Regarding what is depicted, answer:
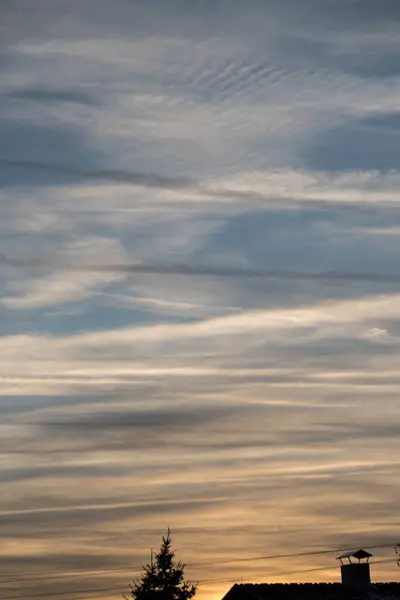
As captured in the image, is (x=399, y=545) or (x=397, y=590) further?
(x=399, y=545)

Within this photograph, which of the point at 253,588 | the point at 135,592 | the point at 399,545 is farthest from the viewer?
the point at 135,592

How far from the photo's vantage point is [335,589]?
8612 cm

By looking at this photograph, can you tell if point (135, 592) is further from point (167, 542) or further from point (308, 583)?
point (308, 583)

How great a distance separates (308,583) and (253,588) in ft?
13.3

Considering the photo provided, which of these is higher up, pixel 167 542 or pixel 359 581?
pixel 167 542

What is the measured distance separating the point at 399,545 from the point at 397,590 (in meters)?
7.99

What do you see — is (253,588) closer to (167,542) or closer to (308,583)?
(308,583)

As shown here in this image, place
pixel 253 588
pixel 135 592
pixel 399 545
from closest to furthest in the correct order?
pixel 253 588 → pixel 399 545 → pixel 135 592

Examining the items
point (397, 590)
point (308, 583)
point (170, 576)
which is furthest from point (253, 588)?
point (170, 576)

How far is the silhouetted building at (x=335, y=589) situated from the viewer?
8406 cm

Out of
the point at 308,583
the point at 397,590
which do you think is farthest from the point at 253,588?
the point at 397,590

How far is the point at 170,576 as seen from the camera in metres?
104

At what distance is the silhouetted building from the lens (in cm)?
8406

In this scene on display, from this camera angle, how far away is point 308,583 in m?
85.7
